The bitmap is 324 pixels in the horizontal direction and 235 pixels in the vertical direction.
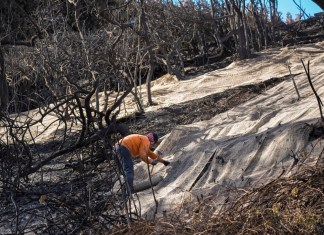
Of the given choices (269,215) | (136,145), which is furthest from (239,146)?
(269,215)

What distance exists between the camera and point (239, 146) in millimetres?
9609

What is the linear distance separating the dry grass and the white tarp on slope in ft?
1.90

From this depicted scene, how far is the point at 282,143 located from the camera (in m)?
8.62

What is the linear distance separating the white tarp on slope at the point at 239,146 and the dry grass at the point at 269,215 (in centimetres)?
58

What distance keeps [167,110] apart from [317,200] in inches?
426

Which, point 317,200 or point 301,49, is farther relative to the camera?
point 301,49

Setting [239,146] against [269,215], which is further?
[239,146]

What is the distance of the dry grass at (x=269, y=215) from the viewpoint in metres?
5.28

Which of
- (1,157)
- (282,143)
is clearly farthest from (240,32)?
(1,157)

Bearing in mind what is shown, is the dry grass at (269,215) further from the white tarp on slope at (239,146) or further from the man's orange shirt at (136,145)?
the man's orange shirt at (136,145)

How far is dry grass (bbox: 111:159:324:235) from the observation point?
17.3 feet

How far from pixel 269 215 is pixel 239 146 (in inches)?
165

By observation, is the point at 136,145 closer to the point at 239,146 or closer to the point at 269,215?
the point at 239,146

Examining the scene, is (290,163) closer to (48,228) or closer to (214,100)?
(48,228)
